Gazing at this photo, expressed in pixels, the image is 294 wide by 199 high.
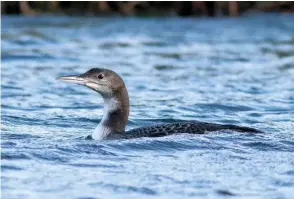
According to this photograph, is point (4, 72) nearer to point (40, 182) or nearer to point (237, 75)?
point (237, 75)

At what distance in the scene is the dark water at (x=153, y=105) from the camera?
7543 millimetres

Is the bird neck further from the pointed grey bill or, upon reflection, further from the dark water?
the dark water

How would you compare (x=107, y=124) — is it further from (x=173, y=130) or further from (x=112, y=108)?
(x=173, y=130)

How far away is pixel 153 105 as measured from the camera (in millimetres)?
12758

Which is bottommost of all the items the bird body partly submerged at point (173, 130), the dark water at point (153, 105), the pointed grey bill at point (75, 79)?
the dark water at point (153, 105)

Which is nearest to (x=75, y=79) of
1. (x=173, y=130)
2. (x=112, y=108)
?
(x=112, y=108)

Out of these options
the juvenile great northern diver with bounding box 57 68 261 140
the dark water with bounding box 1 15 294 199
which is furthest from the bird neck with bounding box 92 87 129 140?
the dark water with bounding box 1 15 294 199

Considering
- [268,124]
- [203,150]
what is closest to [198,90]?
[268,124]

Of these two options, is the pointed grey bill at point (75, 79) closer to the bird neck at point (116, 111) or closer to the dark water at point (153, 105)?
the bird neck at point (116, 111)

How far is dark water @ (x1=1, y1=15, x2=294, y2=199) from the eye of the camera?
7543 mm

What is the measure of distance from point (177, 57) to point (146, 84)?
374 cm

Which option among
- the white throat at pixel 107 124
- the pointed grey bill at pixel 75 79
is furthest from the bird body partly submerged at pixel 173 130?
the pointed grey bill at pixel 75 79

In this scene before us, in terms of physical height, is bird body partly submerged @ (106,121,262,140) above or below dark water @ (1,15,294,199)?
above

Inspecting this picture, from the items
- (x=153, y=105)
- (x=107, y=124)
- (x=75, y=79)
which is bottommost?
(x=153, y=105)
